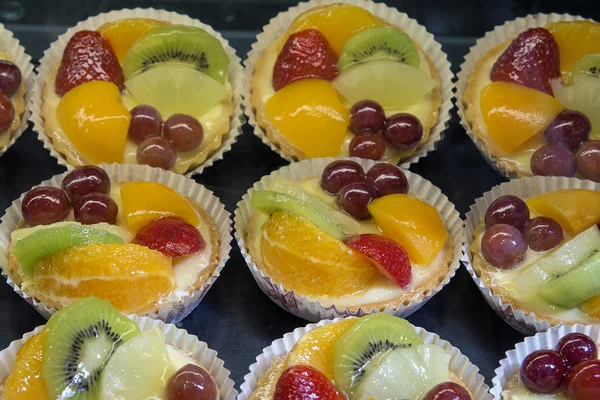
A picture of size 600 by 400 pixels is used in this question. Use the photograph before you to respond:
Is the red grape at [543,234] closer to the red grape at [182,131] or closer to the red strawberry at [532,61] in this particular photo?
the red strawberry at [532,61]

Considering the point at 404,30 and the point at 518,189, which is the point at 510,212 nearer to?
the point at 518,189

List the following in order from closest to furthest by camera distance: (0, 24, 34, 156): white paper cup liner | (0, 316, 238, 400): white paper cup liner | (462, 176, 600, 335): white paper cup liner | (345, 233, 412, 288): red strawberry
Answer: (0, 316, 238, 400): white paper cup liner < (345, 233, 412, 288): red strawberry < (462, 176, 600, 335): white paper cup liner < (0, 24, 34, 156): white paper cup liner

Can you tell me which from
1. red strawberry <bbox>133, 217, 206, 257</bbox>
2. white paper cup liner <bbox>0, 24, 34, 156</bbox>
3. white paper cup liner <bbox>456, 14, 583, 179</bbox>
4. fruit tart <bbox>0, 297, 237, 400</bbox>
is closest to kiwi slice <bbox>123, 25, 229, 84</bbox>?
white paper cup liner <bbox>0, 24, 34, 156</bbox>

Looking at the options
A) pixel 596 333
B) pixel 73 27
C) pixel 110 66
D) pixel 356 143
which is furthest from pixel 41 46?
pixel 596 333

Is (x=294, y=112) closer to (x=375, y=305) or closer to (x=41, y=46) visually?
(x=375, y=305)

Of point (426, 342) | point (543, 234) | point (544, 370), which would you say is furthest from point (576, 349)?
point (543, 234)

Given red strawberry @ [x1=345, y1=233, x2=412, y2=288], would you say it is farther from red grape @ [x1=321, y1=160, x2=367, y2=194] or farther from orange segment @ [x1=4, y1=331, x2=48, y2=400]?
orange segment @ [x1=4, y1=331, x2=48, y2=400]
